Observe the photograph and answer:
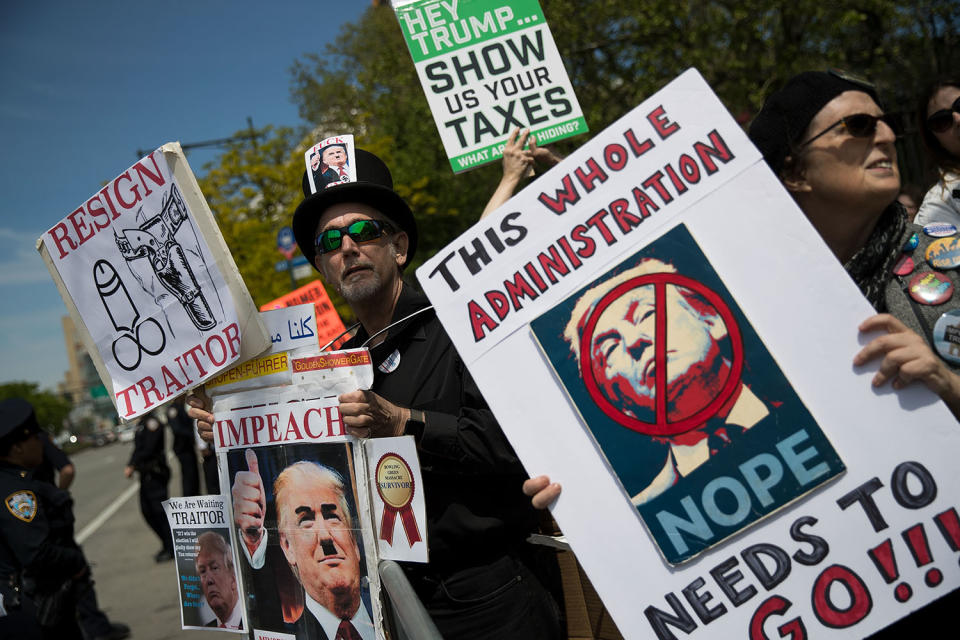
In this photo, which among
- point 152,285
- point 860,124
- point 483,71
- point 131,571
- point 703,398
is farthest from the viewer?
point 131,571

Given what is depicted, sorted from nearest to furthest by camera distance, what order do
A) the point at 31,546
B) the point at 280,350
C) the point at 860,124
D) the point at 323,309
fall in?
the point at 860,124
the point at 280,350
the point at 31,546
the point at 323,309

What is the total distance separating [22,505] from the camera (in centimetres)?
407

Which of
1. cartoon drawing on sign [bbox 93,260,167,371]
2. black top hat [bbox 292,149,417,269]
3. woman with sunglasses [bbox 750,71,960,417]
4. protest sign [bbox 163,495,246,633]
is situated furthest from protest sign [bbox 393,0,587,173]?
protest sign [bbox 163,495,246,633]

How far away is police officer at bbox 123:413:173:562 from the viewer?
919cm

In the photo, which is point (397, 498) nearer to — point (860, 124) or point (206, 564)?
point (206, 564)

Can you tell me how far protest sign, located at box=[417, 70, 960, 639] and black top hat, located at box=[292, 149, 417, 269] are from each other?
91 cm

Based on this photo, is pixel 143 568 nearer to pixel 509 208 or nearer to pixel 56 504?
pixel 56 504

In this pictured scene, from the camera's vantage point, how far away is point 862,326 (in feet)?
4.58

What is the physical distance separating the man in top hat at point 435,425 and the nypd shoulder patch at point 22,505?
238 cm

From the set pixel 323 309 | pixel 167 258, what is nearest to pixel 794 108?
pixel 167 258

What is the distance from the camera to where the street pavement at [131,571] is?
7105mm

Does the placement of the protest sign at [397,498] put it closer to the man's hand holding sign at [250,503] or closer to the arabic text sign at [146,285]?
the man's hand holding sign at [250,503]

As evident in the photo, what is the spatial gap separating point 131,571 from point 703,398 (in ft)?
32.2

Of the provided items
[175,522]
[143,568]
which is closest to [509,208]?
[175,522]
